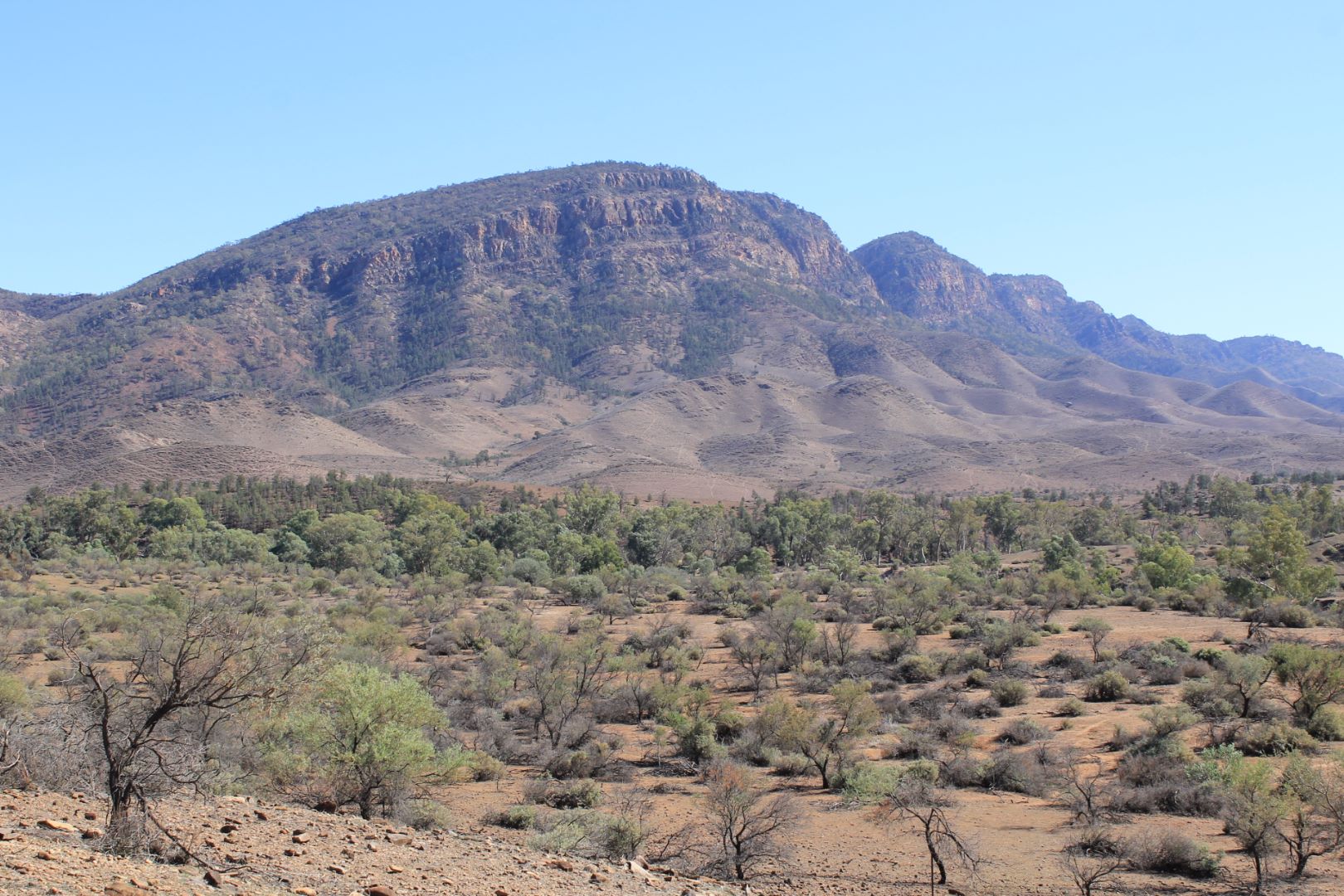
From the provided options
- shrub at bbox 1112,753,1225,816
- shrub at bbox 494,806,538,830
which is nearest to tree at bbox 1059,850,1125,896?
shrub at bbox 1112,753,1225,816

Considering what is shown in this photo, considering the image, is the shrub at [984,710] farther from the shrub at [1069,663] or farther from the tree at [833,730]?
the shrub at [1069,663]

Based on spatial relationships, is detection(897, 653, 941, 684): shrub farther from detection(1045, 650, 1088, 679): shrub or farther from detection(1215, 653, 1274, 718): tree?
detection(1215, 653, 1274, 718): tree

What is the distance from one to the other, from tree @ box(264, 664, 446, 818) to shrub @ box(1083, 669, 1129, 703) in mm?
23108

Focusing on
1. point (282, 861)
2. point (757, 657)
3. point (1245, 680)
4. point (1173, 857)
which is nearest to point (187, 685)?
point (282, 861)

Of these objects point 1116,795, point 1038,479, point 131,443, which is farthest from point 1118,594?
point 131,443

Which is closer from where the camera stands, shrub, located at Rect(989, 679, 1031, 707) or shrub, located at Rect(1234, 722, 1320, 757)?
shrub, located at Rect(1234, 722, 1320, 757)

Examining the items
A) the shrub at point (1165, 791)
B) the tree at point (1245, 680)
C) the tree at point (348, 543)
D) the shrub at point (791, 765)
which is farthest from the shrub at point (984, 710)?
the tree at point (348, 543)

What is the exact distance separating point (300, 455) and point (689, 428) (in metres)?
75.7

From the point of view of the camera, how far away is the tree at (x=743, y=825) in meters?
17.2

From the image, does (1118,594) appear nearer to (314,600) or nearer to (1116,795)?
(1116,795)

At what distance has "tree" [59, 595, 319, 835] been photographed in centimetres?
1266

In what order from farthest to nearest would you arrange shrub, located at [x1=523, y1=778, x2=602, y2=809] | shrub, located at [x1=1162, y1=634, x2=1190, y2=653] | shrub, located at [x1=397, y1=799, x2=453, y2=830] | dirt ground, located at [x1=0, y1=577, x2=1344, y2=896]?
shrub, located at [x1=1162, y1=634, x2=1190, y2=653]
shrub, located at [x1=523, y1=778, x2=602, y2=809]
shrub, located at [x1=397, y1=799, x2=453, y2=830]
dirt ground, located at [x1=0, y1=577, x2=1344, y2=896]

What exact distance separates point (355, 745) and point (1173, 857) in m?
15.8

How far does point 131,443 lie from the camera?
136375 mm
